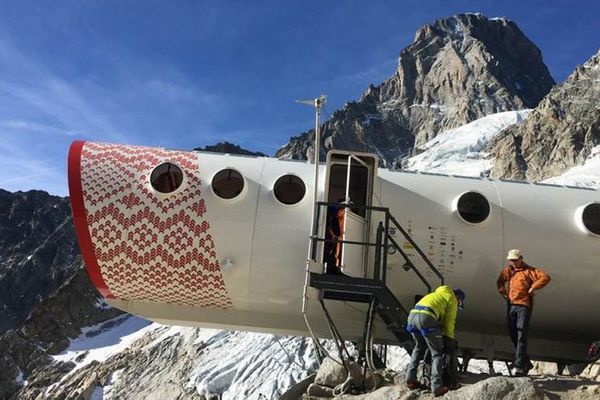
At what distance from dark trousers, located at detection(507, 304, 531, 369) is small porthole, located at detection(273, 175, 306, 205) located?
4825 mm

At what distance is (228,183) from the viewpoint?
41.9 ft

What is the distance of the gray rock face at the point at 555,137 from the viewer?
105000 mm

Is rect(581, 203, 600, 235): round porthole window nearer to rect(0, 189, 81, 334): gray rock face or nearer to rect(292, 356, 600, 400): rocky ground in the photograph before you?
rect(292, 356, 600, 400): rocky ground

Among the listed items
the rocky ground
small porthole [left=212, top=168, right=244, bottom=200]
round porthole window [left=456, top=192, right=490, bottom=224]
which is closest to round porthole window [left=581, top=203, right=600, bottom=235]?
round porthole window [left=456, top=192, right=490, bottom=224]

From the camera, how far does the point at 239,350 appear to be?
178ft

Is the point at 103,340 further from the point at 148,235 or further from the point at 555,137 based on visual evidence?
the point at 148,235

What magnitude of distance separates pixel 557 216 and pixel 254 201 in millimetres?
6616

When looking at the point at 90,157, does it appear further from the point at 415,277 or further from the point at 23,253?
the point at 23,253

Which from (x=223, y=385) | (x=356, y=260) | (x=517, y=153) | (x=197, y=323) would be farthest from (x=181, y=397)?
(x=517, y=153)

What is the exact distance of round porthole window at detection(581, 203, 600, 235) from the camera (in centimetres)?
1304

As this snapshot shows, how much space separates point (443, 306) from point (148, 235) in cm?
601

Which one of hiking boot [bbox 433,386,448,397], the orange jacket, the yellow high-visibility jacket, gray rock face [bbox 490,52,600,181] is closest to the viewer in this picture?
hiking boot [bbox 433,386,448,397]

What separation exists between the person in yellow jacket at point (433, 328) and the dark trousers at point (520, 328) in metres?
1.51

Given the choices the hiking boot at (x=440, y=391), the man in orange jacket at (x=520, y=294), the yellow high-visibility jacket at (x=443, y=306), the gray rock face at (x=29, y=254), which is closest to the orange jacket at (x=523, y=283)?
the man in orange jacket at (x=520, y=294)
